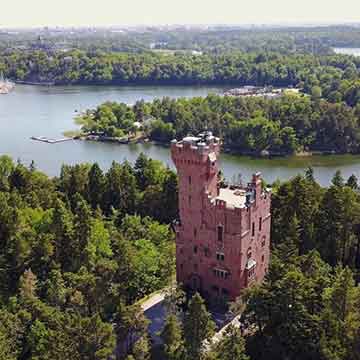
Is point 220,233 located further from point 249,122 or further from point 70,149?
point 70,149

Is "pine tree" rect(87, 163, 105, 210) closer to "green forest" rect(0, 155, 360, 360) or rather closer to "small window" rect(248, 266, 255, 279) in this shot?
"green forest" rect(0, 155, 360, 360)

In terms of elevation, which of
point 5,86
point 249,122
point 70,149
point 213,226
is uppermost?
point 213,226

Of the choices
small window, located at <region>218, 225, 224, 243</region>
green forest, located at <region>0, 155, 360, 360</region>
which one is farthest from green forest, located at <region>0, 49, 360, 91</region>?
small window, located at <region>218, 225, 224, 243</region>

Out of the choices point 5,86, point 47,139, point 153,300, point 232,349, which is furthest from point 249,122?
point 5,86

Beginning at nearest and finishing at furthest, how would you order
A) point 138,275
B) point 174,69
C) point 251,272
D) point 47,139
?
point 251,272 → point 138,275 → point 47,139 → point 174,69

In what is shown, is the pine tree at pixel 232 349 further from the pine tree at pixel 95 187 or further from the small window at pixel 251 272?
the pine tree at pixel 95 187

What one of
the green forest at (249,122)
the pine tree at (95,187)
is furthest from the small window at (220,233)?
the green forest at (249,122)

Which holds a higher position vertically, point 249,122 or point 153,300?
point 249,122

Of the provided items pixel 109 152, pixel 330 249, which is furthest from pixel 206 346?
pixel 109 152
